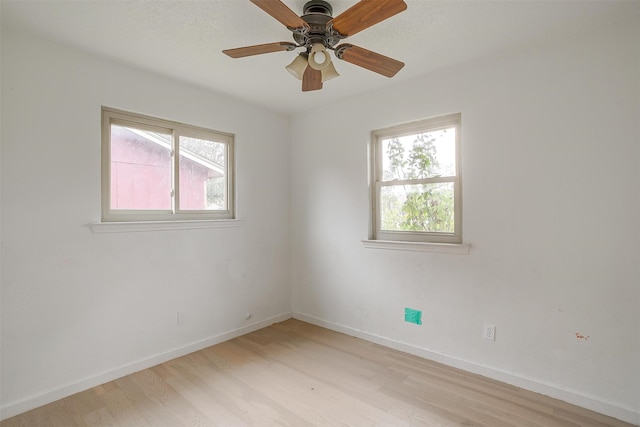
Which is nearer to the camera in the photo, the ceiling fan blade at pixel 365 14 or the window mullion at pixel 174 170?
the ceiling fan blade at pixel 365 14

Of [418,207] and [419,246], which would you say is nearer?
[419,246]

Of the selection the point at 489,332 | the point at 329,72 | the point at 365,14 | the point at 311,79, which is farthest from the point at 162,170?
the point at 489,332

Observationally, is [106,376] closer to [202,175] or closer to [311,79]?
[202,175]

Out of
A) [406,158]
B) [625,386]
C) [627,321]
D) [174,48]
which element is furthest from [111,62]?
[625,386]

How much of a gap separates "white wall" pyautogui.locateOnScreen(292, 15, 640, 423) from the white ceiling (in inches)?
9.4

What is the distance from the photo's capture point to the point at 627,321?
1934 millimetres

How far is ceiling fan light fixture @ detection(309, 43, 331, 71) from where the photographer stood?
1.73 metres

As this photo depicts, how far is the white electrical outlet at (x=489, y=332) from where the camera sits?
240 centimetres

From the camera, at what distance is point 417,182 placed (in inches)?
112

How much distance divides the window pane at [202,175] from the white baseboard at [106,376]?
1265 mm

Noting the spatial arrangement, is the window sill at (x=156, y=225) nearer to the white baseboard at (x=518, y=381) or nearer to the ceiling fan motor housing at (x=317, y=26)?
the white baseboard at (x=518, y=381)

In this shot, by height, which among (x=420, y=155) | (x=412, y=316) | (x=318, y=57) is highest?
(x=318, y=57)

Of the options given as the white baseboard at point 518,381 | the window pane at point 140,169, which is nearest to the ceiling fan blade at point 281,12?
the window pane at point 140,169

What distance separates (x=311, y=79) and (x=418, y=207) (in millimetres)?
1470
